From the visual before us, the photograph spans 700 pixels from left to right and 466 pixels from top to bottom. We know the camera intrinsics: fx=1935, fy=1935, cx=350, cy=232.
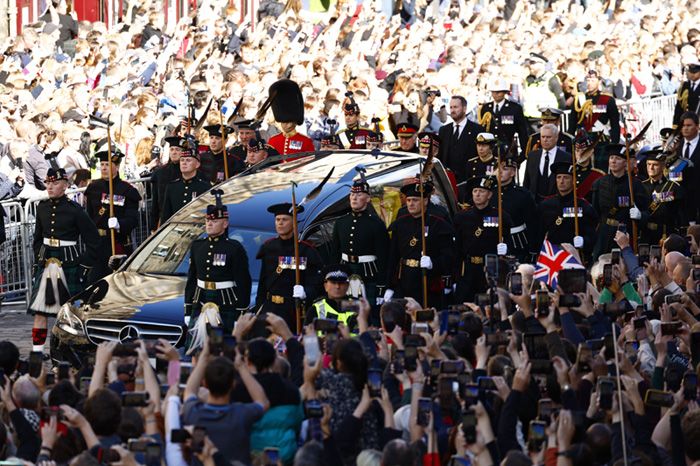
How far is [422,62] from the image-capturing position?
1038 inches

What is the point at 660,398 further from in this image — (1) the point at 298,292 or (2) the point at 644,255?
(1) the point at 298,292

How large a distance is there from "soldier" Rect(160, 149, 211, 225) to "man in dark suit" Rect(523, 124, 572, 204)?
3405 millimetres

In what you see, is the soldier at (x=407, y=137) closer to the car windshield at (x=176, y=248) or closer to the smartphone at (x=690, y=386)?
the car windshield at (x=176, y=248)

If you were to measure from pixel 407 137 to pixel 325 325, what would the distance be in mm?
8328

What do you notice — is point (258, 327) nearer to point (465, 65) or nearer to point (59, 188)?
point (59, 188)

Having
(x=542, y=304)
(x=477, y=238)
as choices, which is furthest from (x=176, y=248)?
(x=542, y=304)

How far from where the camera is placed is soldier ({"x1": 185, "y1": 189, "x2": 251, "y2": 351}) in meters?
14.3

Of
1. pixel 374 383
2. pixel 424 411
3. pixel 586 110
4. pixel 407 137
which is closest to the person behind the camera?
pixel 424 411

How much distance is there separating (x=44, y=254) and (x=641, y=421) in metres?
8.16

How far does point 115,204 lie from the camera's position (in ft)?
57.1

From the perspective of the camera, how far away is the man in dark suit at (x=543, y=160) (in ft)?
61.8

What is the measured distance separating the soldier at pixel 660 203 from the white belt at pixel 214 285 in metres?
4.98

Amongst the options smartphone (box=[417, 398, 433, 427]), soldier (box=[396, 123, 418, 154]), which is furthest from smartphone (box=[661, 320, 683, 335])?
soldier (box=[396, 123, 418, 154])

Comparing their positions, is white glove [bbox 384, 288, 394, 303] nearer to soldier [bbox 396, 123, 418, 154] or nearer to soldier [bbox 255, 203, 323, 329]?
soldier [bbox 255, 203, 323, 329]
